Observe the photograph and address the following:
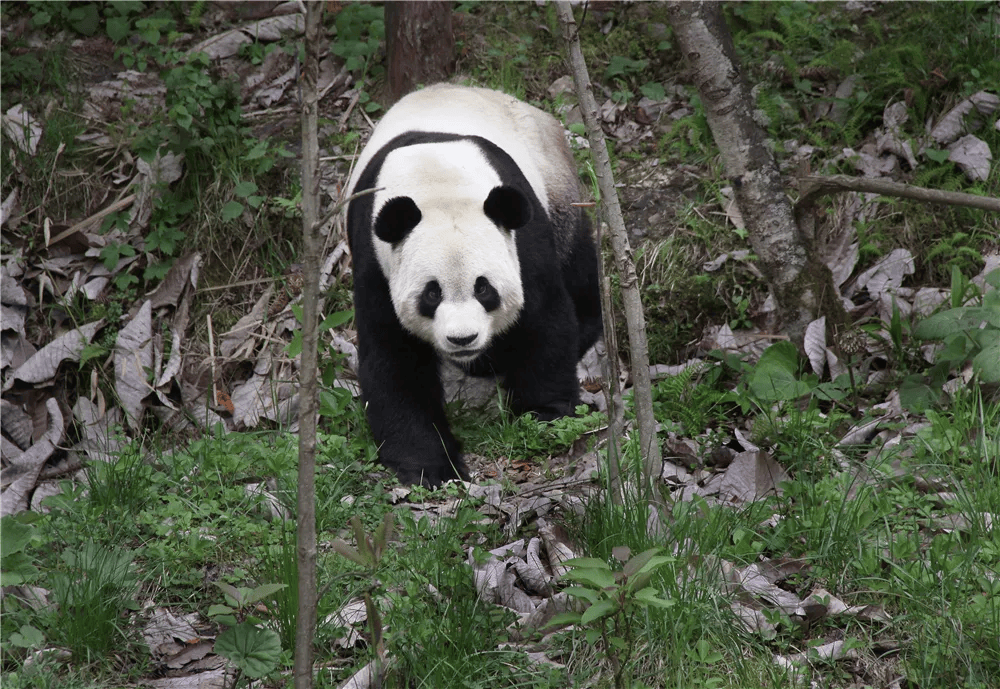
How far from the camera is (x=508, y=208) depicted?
4.45m

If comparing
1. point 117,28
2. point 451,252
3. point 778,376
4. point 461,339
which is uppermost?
point 117,28

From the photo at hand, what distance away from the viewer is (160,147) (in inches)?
263

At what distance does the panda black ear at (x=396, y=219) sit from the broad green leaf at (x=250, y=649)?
2128mm

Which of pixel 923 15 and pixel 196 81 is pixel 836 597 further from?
pixel 196 81

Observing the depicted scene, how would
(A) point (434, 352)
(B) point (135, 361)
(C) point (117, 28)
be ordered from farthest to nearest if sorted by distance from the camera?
(C) point (117, 28) < (B) point (135, 361) < (A) point (434, 352)

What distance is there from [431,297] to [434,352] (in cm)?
56

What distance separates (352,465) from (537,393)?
117 cm

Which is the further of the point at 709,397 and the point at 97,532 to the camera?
the point at 709,397

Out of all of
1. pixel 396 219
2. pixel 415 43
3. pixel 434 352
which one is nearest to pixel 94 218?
pixel 415 43

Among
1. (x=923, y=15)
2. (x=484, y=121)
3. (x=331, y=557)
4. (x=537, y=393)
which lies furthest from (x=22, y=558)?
(x=923, y=15)

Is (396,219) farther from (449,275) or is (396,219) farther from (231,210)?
(231,210)

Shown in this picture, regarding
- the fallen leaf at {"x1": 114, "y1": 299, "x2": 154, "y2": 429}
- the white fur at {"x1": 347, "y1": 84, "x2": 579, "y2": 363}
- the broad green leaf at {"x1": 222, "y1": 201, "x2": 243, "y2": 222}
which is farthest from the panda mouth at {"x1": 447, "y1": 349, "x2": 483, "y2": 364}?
the broad green leaf at {"x1": 222, "y1": 201, "x2": 243, "y2": 222}

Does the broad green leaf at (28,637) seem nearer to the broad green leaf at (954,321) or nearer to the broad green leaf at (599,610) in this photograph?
the broad green leaf at (599,610)

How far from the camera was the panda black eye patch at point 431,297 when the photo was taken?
14.3 feet
